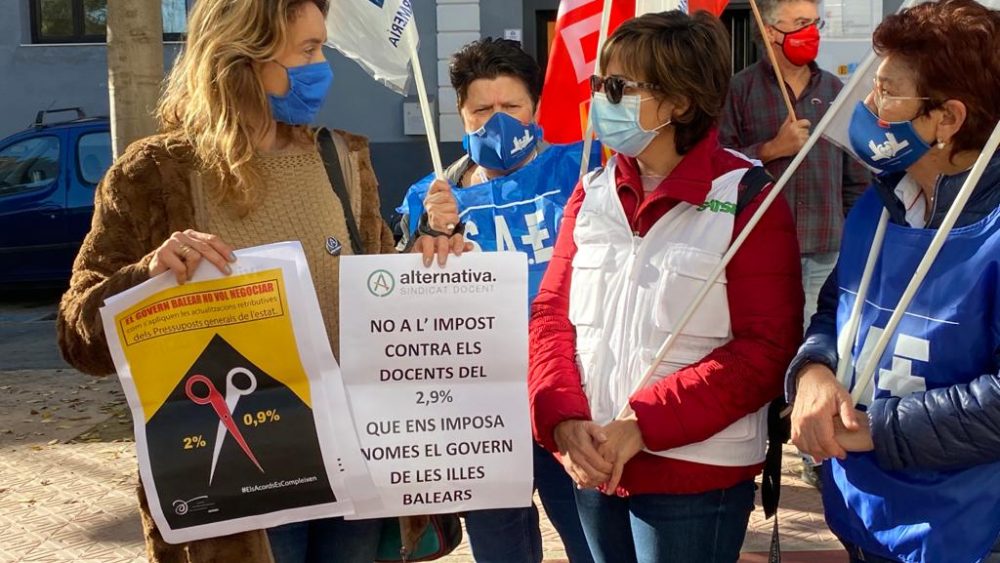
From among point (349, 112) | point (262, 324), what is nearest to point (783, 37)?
point (262, 324)

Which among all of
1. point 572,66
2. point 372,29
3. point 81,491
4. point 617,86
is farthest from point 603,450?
point 81,491

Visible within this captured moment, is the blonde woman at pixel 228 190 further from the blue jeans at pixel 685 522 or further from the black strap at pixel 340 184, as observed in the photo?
the blue jeans at pixel 685 522

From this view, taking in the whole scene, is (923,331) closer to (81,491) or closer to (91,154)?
(81,491)

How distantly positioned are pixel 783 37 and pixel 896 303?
284cm

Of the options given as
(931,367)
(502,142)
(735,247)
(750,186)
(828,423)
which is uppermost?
(502,142)

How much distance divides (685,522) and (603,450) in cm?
24

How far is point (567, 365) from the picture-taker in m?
2.54

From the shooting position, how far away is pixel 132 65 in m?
6.10

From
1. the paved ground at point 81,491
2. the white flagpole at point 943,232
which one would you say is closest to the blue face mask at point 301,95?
the white flagpole at point 943,232

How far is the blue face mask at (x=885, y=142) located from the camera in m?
2.20

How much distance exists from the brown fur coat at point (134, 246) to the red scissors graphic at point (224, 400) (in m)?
0.18

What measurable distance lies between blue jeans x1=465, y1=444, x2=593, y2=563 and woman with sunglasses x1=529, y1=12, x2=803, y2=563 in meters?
0.29

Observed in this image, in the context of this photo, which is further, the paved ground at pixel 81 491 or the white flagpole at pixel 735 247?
the paved ground at pixel 81 491

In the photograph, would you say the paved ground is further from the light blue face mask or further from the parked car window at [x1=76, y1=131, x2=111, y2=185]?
the parked car window at [x1=76, y1=131, x2=111, y2=185]
